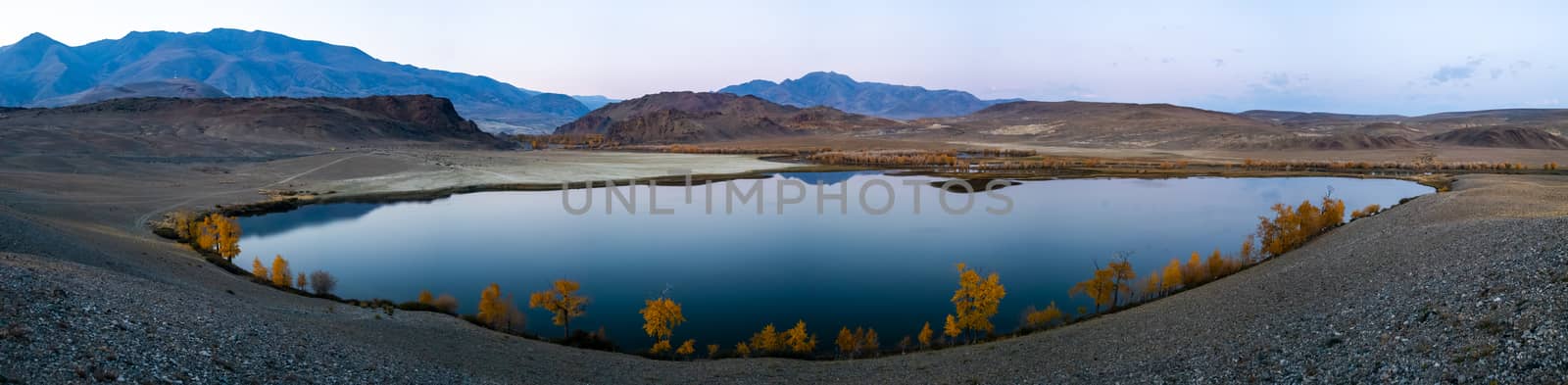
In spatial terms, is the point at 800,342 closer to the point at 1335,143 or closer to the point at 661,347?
the point at 661,347

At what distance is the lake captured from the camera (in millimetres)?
27859

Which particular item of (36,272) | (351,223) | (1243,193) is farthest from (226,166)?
(1243,193)

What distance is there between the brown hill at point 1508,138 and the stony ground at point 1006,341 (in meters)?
125

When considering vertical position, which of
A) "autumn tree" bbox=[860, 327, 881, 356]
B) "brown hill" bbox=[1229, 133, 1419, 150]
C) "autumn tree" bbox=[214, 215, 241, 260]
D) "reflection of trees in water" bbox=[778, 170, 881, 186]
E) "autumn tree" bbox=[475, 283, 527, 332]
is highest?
"brown hill" bbox=[1229, 133, 1419, 150]

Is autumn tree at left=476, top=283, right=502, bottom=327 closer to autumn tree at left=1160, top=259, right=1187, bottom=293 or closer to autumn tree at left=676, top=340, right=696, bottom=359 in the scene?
autumn tree at left=676, top=340, right=696, bottom=359

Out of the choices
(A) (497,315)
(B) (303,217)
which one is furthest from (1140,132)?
(A) (497,315)

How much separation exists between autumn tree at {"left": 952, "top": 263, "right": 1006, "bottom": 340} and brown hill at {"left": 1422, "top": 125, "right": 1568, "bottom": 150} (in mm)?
144249

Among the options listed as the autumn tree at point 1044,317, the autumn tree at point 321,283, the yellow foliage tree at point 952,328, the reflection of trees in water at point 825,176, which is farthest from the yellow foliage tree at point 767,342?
the reflection of trees in water at point 825,176

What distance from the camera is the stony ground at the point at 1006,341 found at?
435 inches

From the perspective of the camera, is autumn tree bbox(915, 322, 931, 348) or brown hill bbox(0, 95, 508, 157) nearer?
autumn tree bbox(915, 322, 931, 348)

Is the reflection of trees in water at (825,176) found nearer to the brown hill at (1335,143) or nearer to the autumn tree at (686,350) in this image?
the autumn tree at (686,350)

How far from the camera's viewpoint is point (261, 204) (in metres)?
52.9

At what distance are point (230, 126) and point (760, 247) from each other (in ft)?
375

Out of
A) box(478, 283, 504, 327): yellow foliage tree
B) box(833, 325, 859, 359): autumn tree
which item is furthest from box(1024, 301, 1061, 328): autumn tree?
box(478, 283, 504, 327): yellow foliage tree
